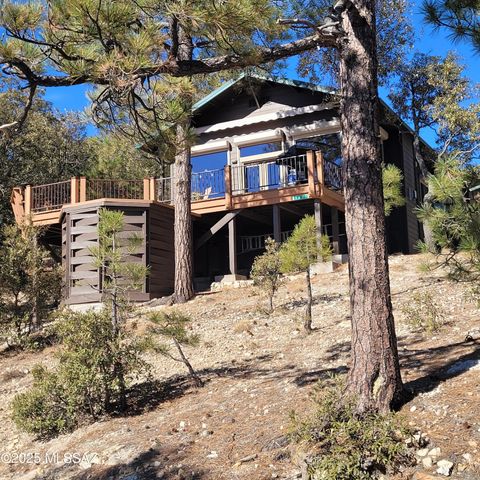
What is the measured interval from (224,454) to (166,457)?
0.56 metres

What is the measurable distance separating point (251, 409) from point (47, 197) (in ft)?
44.7

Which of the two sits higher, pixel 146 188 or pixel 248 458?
pixel 146 188

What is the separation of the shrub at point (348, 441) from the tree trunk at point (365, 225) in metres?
0.21

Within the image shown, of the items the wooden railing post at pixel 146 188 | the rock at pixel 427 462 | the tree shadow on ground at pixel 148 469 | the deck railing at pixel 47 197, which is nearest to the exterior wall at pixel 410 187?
the wooden railing post at pixel 146 188

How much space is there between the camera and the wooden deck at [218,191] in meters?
15.2

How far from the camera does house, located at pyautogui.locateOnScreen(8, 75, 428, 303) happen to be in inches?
598

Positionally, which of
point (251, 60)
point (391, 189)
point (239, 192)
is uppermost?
point (239, 192)

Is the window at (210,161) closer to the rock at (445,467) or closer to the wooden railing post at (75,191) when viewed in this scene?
the wooden railing post at (75,191)

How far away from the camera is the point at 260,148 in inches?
711

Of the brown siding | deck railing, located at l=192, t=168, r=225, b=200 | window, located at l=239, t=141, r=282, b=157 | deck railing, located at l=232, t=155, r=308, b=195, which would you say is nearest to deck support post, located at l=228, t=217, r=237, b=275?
Result: deck railing, located at l=232, t=155, r=308, b=195

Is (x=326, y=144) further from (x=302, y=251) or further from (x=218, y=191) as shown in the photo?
(x=302, y=251)

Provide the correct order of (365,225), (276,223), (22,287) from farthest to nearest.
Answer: (276,223)
(22,287)
(365,225)

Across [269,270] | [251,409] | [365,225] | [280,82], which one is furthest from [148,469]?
[280,82]

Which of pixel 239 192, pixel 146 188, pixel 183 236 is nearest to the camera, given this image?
pixel 183 236
